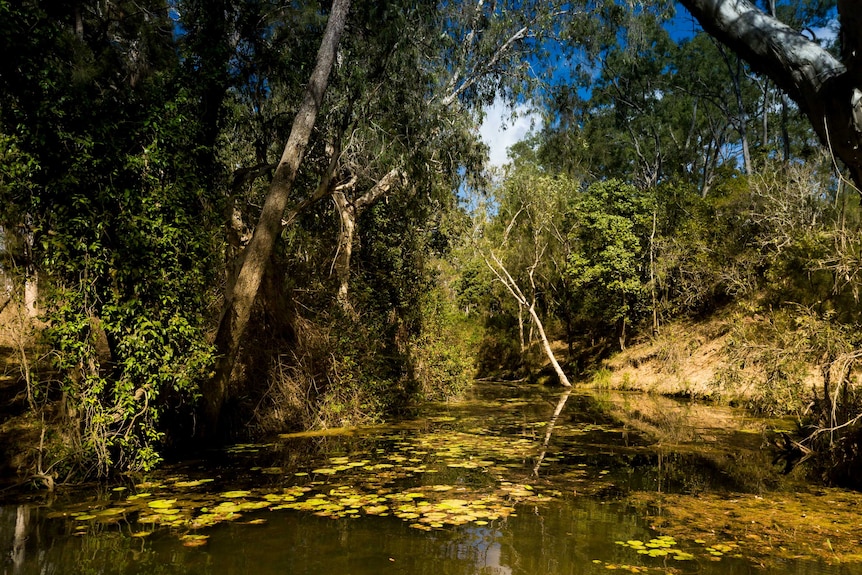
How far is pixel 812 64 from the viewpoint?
4887 millimetres

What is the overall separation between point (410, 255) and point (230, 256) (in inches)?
204

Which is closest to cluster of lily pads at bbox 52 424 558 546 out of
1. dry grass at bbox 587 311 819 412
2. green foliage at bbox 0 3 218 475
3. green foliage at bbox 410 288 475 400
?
green foliage at bbox 0 3 218 475

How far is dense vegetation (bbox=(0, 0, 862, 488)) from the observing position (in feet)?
19.4

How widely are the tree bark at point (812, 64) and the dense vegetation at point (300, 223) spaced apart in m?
0.12

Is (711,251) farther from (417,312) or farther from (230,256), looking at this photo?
(230,256)

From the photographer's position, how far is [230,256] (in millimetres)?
9289

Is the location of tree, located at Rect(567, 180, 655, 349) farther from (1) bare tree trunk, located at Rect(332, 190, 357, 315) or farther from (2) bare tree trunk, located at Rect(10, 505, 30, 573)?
(2) bare tree trunk, located at Rect(10, 505, 30, 573)

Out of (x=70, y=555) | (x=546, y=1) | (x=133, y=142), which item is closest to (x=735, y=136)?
(x=546, y=1)

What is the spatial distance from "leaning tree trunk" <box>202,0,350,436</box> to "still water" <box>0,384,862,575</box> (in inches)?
36.6

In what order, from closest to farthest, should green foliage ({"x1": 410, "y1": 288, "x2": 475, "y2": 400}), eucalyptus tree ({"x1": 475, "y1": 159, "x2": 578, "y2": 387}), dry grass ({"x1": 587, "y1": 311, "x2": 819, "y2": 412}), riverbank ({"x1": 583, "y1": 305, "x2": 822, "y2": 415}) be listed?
riverbank ({"x1": 583, "y1": 305, "x2": 822, "y2": 415})
green foliage ({"x1": 410, "y1": 288, "x2": 475, "y2": 400})
dry grass ({"x1": 587, "y1": 311, "x2": 819, "y2": 412})
eucalyptus tree ({"x1": 475, "y1": 159, "x2": 578, "y2": 387})

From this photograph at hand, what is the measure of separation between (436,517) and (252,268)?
4.51m

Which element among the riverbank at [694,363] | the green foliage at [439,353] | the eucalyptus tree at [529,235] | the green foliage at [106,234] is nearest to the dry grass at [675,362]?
the riverbank at [694,363]

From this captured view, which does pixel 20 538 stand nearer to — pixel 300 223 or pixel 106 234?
pixel 106 234

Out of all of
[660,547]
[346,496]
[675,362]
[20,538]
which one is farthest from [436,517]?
[675,362]
